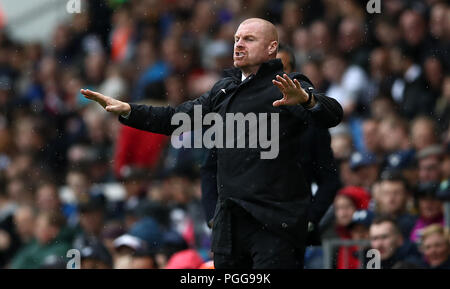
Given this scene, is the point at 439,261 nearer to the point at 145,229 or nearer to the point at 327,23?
the point at 145,229

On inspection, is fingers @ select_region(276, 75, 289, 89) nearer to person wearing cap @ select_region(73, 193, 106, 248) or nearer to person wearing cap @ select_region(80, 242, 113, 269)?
person wearing cap @ select_region(80, 242, 113, 269)

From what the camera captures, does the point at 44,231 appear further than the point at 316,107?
Yes

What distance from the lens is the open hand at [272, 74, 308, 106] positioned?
612cm

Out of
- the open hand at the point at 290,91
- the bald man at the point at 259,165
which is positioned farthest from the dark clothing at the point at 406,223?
the open hand at the point at 290,91

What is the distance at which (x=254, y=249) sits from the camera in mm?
6441

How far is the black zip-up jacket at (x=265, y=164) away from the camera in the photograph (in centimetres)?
641

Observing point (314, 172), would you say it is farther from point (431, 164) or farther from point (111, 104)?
point (431, 164)

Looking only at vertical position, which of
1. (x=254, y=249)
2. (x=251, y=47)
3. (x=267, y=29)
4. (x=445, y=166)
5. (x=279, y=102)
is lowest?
(x=254, y=249)

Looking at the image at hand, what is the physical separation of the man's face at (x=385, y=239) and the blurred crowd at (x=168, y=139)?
1 cm

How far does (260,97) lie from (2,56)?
41.0ft

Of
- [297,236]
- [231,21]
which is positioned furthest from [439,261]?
[231,21]

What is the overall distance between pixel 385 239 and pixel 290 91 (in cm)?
286

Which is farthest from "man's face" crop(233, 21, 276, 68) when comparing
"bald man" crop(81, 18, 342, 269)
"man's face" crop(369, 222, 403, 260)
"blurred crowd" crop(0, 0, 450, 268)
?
"man's face" crop(369, 222, 403, 260)

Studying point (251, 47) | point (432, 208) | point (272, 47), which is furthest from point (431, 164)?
point (251, 47)
